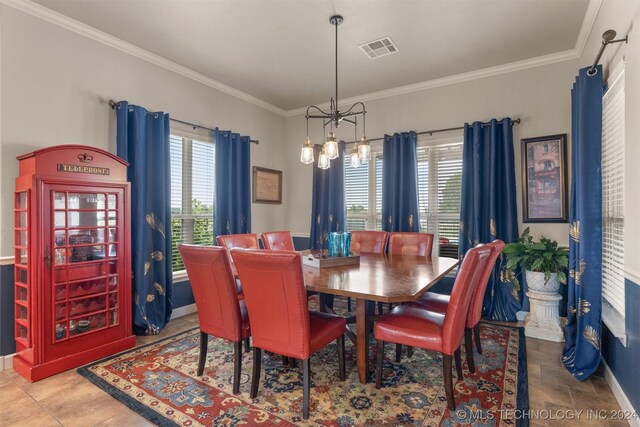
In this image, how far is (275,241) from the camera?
11.8ft

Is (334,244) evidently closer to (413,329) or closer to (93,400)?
(413,329)

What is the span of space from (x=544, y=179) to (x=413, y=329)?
2527 millimetres

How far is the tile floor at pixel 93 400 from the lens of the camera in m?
1.94

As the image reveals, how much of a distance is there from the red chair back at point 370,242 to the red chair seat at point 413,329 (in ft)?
4.44

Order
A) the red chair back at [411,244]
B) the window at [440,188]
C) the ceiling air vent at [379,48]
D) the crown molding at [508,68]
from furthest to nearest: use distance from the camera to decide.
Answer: the window at [440,188]
the red chair back at [411,244]
the ceiling air vent at [379,48]
the crown molding at [508,68]

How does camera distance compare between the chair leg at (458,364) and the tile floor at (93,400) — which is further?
the chair leg at (458,364)

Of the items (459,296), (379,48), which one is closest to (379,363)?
(459,296)

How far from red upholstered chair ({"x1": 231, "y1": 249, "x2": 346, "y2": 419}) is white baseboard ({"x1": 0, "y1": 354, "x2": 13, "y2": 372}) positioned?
1992 millimetres

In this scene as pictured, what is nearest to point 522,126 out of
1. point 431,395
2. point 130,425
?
point 431,395

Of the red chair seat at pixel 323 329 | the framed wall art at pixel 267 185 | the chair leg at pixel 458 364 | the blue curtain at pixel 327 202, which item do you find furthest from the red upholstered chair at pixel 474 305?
the framed wall art at pixel 267 185

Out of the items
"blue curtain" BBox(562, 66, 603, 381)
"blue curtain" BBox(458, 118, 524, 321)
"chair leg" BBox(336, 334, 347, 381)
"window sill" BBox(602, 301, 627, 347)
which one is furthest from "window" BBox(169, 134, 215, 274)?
"window sill" BBox(602, 301, 627, 347)

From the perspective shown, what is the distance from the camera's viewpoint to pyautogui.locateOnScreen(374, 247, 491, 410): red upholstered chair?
1960 mm

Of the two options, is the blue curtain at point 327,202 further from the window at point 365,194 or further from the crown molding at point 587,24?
the crown molding at point 587,24

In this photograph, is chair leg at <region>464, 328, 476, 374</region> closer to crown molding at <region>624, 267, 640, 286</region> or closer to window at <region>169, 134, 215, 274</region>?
crown molding at <region>624, 267, 640, 286</region>
